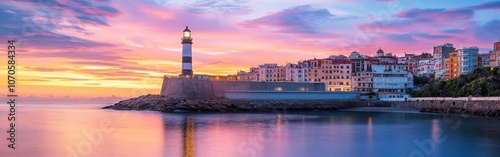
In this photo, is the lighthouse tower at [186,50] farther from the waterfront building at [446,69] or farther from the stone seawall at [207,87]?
the waterfront building at [446,69]

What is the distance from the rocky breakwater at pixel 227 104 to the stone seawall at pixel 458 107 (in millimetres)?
6922

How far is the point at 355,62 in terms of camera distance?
6575 cm

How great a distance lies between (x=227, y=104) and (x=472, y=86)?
867 inches

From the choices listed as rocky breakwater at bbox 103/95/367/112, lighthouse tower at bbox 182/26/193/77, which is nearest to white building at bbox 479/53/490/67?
rocky breakwater at bbox 103/95/367/112

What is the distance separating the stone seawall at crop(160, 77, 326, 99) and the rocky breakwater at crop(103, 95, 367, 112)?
793mm

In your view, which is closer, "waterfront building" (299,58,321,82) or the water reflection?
the water reflection

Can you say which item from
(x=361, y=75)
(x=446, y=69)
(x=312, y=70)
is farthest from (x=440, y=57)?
(x=312, y=70)

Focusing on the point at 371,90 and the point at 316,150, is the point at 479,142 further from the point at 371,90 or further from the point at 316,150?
the point at 371,90

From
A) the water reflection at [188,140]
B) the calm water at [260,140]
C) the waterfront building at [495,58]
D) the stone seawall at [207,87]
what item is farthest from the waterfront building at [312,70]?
the water reflection at [188,140]

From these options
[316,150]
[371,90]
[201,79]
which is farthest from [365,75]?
[316,150]

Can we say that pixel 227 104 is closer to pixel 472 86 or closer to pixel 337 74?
pixel 337 74

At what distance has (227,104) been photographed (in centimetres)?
4959

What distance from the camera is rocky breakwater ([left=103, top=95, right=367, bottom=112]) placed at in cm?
4903

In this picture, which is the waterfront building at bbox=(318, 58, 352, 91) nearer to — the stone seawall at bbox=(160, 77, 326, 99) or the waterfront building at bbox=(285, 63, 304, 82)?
the waterfront building at bbox=(285, 63, 304, 82)
